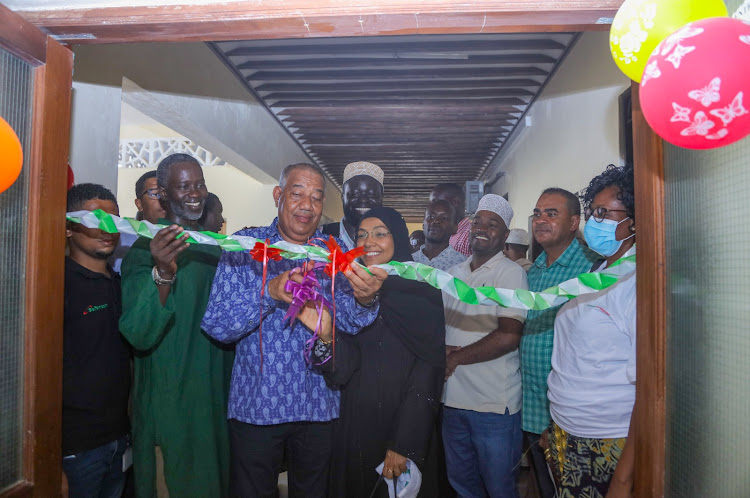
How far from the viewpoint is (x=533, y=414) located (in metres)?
2.80

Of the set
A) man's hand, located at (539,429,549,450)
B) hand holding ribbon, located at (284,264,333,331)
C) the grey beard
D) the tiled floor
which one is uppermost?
the grey beard

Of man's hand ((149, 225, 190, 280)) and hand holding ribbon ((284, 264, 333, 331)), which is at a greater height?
man's hand ((149, 225, 190, 280))

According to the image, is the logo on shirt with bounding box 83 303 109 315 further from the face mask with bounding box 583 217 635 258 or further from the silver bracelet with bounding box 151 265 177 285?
the face mask with bounding box 583 217 635 258

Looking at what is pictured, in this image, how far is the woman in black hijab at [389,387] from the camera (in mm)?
2525

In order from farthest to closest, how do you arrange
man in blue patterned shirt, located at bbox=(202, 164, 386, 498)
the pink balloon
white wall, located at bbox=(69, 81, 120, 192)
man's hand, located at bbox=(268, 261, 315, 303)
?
white wall, located at bbox=(69, 81, 120, 192) → man in blue patterned shirt, located at bbox=(202, 164, 386, 498) → man's hand, located at bbox=(268, 261, 315, 303) → the pink balloon

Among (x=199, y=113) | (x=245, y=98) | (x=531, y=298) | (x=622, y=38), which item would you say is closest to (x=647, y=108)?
(x=622, y=38)

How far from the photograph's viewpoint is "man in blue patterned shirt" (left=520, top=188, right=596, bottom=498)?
274 cm

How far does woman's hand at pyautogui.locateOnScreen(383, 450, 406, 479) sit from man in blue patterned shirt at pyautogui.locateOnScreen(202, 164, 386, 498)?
0.32m

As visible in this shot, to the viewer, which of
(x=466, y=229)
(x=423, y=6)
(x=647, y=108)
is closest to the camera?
(x=647, y=108)

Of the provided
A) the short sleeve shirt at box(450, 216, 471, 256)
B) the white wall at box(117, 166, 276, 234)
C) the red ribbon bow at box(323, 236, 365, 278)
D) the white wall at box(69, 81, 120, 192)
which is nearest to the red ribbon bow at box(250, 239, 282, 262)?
the red ribbon bow at box(323, 236, 365, 278)

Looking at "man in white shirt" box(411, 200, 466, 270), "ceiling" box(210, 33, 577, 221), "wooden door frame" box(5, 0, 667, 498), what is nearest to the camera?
"wooden door frame" box(5, 0, 667, 498)

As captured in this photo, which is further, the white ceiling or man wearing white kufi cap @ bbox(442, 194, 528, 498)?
man wearing white kufi cap @ bbox(442, 194, 528, 498)

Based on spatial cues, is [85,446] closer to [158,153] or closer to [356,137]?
[356,137]

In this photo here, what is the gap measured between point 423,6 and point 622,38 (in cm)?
63
